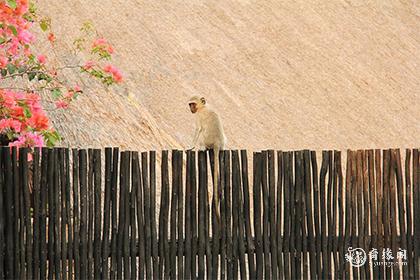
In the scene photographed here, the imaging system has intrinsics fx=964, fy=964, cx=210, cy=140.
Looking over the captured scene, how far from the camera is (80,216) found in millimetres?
9641

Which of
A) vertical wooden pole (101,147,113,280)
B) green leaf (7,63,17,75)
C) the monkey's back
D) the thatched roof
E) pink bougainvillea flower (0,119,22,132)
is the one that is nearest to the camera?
pink bougainvillea flower (0,119,22,132)

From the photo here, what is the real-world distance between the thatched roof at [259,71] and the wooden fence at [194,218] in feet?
25.9

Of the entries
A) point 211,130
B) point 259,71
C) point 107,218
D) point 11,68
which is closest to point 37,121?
point 11,68

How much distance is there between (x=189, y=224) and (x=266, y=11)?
19.2m

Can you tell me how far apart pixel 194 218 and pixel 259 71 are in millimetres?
15573

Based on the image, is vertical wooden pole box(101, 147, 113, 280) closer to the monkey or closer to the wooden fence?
the wooden fence

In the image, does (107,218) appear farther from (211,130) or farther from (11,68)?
(11,68)

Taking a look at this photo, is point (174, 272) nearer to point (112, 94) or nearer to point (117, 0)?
point (112, 94)

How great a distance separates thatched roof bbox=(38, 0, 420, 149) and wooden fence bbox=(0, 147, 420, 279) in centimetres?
790

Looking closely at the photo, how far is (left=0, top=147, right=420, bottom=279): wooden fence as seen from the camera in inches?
376

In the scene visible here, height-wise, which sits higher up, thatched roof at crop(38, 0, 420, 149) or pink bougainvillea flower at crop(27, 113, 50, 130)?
thatched roof at crop(38, 0, 420, 149)

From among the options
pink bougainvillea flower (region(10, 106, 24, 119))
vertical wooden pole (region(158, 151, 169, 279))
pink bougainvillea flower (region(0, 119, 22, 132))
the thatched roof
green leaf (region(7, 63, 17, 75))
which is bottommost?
vertical wooden pole (region(158, 151, 169, 279))

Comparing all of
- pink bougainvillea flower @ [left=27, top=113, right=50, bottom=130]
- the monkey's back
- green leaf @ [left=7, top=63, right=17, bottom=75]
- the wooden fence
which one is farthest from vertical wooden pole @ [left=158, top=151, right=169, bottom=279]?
green leaf @ [left=7, top=63, right=17, bottom=75]

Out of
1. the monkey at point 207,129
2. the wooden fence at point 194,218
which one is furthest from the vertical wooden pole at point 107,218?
the monkey at point 207,129
